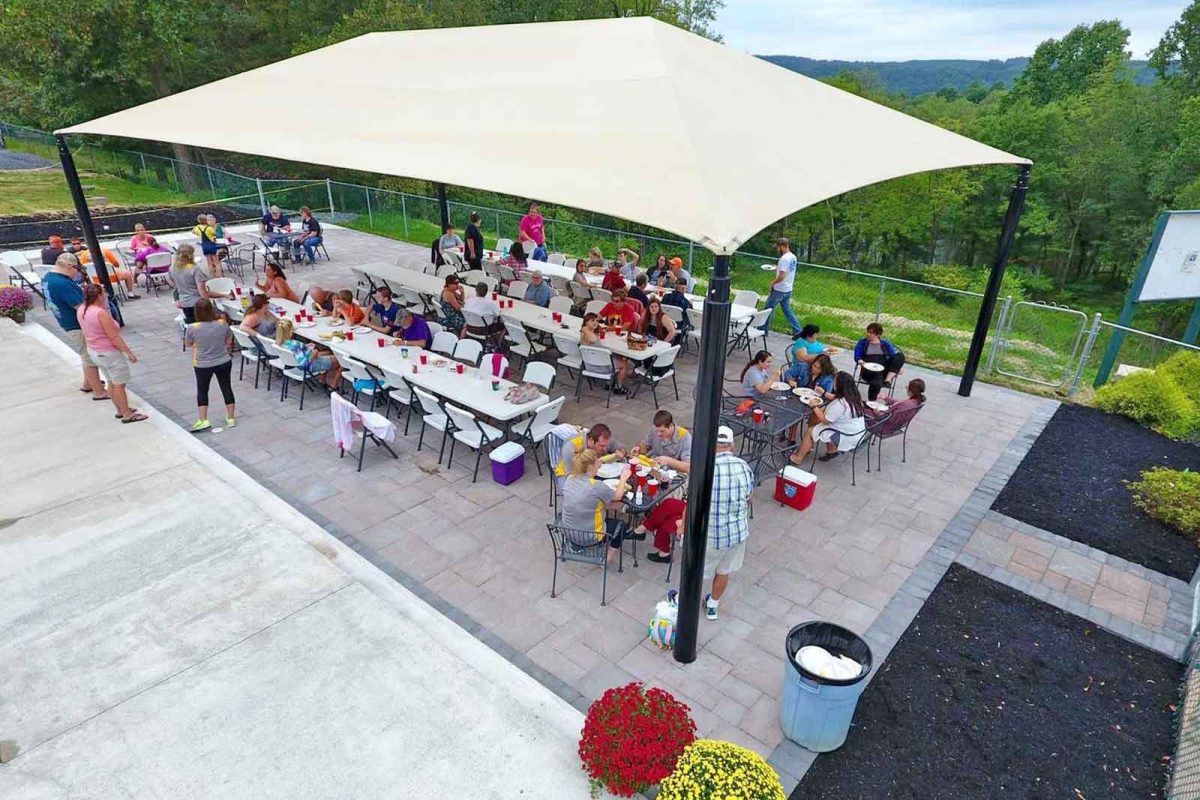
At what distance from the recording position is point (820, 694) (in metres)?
3.94

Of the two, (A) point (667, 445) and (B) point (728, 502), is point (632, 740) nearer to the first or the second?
(B) point (728, 502)

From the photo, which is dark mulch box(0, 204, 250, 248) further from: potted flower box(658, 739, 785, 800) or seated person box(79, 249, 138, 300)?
potted flower box(658, 739, 785, 800)

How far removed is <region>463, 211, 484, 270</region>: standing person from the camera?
42.0 ft

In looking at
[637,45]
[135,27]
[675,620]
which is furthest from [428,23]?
[675,620]

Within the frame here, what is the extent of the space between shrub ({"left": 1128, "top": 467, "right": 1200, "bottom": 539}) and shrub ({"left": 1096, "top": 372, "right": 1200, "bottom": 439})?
59.3 inches

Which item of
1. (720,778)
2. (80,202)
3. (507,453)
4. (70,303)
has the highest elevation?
(80,202)

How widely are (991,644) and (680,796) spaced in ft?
10.6

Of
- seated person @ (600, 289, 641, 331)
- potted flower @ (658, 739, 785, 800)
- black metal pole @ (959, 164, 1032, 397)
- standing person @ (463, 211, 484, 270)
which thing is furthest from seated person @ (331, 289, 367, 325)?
black metal pole @ (959, 164, 1032, 397)

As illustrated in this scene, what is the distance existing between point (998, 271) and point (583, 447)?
254 inches

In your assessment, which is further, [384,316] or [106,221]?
[106,221]

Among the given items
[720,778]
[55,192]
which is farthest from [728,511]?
[55,192]

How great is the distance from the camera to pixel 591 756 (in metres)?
3.72

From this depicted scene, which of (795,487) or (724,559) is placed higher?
(724,559)

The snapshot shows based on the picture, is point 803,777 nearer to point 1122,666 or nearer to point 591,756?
point 591,756
